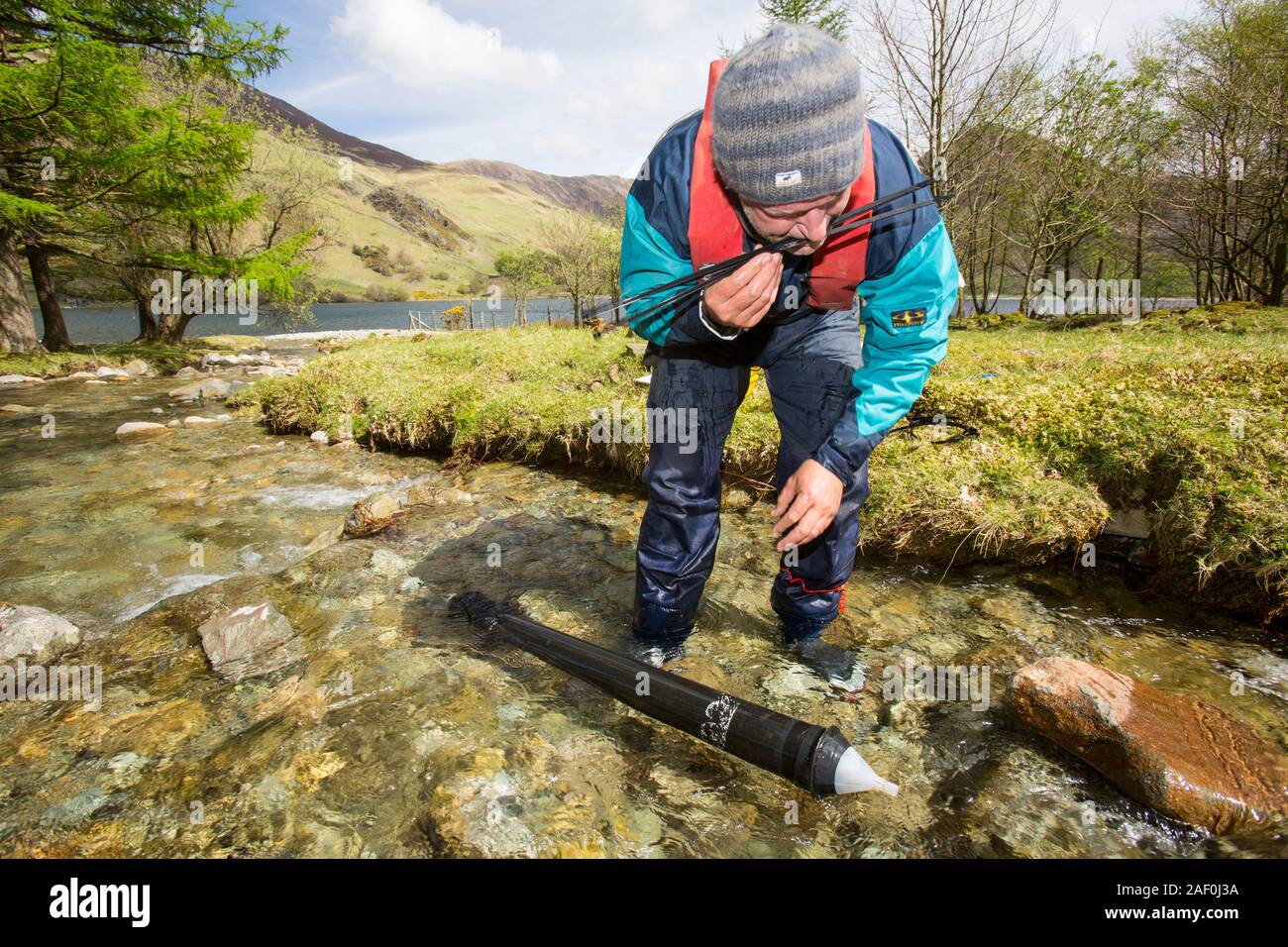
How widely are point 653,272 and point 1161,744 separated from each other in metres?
Answer: 2.88

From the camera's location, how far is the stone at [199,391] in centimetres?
1330

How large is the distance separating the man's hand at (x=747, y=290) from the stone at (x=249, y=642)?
310 centimetres

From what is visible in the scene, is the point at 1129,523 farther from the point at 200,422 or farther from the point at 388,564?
the point at 200,422

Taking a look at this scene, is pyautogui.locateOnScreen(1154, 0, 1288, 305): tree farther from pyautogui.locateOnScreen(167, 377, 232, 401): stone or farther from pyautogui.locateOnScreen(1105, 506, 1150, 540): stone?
pyautogui.locateOnScreen(167, 377, 232, 401): stone

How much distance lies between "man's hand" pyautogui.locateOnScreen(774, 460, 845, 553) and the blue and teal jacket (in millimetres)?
79

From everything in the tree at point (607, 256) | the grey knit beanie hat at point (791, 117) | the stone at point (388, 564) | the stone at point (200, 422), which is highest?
the tree at point (607, 256)

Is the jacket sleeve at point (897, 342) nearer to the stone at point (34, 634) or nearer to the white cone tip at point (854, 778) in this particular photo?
the white cone tip at point (854, 778)

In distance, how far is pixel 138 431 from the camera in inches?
372

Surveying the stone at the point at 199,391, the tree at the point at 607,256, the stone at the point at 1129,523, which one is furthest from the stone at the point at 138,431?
the tree at the point at 607,256

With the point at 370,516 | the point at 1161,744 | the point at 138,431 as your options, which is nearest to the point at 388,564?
the point at 370,516

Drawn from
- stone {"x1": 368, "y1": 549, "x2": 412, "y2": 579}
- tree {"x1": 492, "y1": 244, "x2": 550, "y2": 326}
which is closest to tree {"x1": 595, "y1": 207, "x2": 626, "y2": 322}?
tree {"x1": 492, "y1": 244, "x2": 550, "y2": 326}

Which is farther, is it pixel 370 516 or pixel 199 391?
pixel 199 391

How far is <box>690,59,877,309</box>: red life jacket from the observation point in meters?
2.36

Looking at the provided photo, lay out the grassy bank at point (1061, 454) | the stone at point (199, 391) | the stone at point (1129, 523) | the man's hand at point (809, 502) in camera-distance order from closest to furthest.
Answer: the man's hand at point (809, 502), the grassy bank at point (1061, 454), the stone at point (1129, 523), the stone at point (199, 391)
